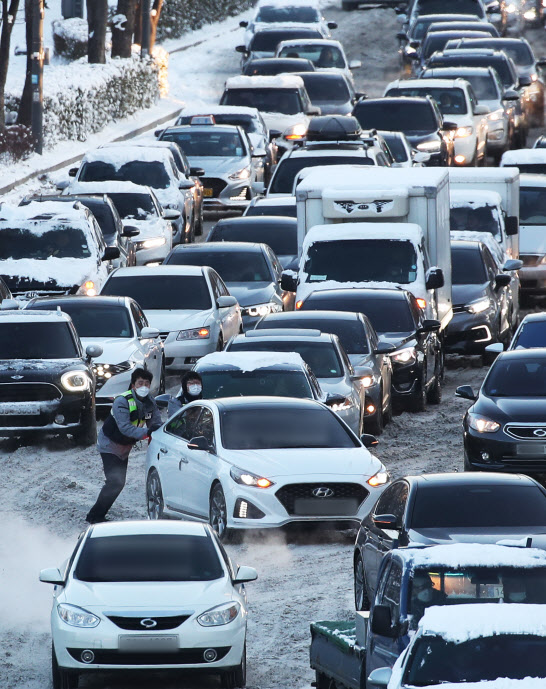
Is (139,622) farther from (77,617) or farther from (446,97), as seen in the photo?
(446,97)

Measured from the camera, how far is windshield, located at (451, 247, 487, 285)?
27703 millimetres

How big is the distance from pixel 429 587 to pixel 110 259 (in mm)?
17515

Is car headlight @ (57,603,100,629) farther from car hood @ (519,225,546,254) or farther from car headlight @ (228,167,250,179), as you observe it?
car headlight @ (228,167,250,179)

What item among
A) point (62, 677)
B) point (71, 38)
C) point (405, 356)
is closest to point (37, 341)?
point (405, 356)

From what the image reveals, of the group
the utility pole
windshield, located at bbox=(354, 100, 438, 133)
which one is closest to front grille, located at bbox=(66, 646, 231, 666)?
the utility pole

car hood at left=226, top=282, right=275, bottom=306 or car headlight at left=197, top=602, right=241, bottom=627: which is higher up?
car headlight at left=197, top=602, right=241, bottom=627

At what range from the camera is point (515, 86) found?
1832 inches

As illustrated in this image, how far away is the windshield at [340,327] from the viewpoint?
882 inches

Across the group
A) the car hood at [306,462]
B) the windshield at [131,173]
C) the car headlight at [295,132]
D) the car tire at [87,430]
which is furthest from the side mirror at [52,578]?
the car headlight at [295,132]

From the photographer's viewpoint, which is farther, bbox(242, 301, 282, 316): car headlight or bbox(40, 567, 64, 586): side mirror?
bbox(242, 301, 282, 316): car headlight

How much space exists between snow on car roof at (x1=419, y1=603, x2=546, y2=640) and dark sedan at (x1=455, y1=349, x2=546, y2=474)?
29.0 feet

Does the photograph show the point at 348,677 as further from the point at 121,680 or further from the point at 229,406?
the point at 229,406

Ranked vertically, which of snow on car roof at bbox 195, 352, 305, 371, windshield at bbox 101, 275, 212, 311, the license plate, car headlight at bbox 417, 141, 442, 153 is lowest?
car headlight at bbox 417, 141, 442, 153

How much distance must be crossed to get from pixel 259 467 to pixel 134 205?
16.2 metres
